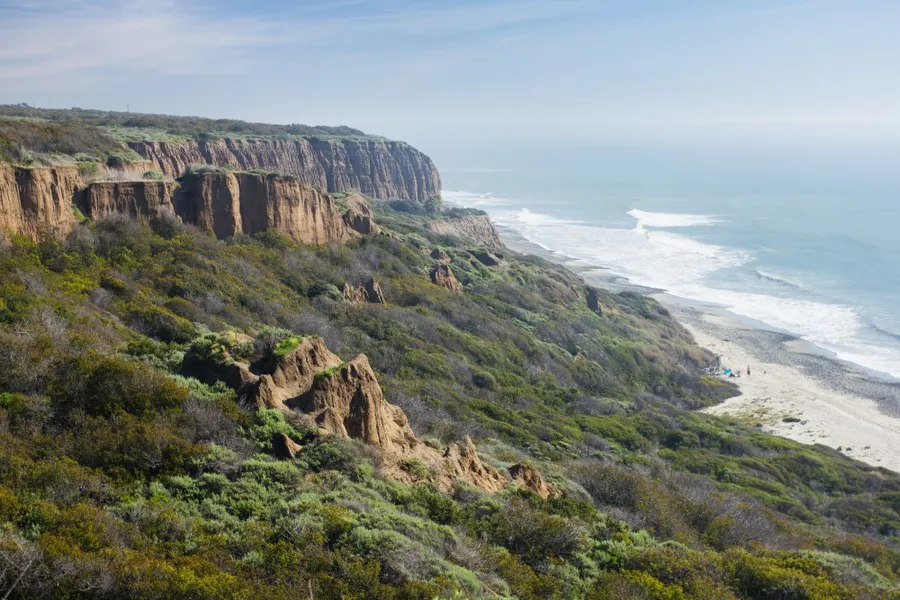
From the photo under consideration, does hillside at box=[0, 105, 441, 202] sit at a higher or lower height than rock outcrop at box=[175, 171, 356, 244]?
higher

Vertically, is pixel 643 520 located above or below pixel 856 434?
above

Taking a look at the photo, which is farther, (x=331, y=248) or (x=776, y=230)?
(x=776, y=230)

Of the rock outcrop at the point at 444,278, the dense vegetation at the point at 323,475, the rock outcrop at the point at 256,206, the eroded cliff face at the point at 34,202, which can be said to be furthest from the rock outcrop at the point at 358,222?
the eroded cliff face at the point at 34,202

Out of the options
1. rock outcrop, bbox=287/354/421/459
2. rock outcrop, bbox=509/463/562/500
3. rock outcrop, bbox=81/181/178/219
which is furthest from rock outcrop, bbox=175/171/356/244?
rock outcrop, bbox=509/463/562/500

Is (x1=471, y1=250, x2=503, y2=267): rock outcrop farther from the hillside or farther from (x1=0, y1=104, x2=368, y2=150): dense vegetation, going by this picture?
(x1=0, y1=104, x2=368, y2=150): dense vegetation

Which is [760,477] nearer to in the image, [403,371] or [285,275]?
[403,371]

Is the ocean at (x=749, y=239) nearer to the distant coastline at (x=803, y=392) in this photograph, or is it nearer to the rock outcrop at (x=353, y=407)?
the distant coastline at (x=803, y=392)

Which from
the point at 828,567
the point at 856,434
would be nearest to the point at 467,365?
the point at 828,567
